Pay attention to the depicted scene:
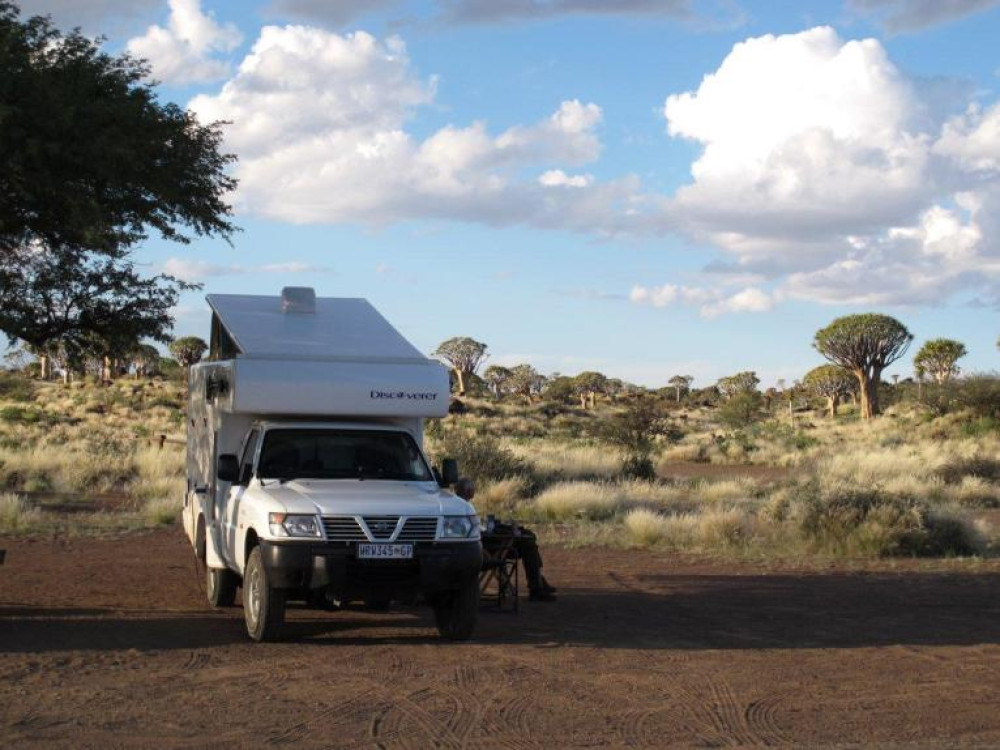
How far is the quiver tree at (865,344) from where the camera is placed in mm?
57406

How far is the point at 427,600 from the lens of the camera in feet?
36.8

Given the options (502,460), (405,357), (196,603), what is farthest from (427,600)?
(502,460)

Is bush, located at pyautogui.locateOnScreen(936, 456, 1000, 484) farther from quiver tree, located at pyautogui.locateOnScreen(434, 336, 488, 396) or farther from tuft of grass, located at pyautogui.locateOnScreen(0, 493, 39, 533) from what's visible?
quiver tree, located at pyautogui.locateOnScreen(434, 336, 488, 396)

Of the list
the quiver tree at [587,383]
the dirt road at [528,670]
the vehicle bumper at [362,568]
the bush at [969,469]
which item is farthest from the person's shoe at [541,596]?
the quiver tree at [587,383]

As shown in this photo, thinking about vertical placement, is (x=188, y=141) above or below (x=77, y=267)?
above

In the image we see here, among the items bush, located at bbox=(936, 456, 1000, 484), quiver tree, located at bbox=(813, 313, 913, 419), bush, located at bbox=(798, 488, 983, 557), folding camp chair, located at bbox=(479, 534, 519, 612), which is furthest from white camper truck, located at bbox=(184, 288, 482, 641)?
quiver tree, located at bbox=(813, 313, 913, 419)

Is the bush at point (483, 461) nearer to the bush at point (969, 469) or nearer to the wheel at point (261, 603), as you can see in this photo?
the bush at point (969, 469)

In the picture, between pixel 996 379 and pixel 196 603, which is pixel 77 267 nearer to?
pixel 196 603

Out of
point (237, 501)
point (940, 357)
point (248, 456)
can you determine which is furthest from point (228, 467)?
point (940, 357)

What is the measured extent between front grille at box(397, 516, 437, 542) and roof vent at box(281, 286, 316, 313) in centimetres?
409

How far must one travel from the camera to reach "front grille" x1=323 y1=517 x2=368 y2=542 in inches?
412

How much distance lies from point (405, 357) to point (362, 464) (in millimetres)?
1241

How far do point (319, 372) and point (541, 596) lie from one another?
12.6 feet

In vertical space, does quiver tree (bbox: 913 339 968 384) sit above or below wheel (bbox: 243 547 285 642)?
above
